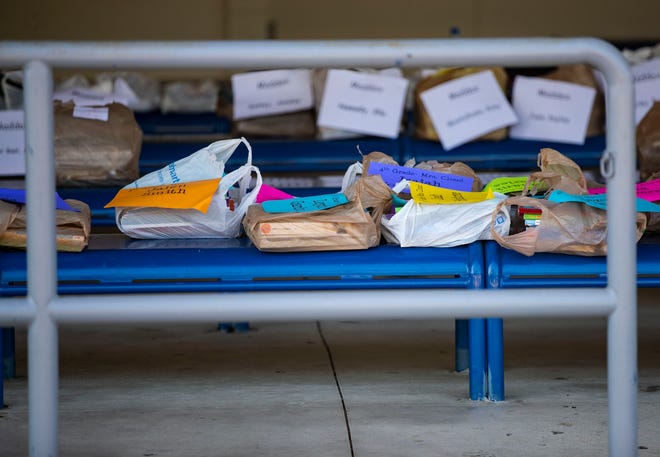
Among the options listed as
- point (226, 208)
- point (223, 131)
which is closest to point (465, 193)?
point (226, 208)

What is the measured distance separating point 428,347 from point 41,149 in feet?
7.53

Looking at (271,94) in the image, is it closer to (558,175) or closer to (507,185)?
(507,185)

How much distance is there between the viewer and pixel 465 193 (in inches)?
102

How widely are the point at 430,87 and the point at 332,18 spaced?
4039 millimetres

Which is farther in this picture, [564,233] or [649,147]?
[649,147]

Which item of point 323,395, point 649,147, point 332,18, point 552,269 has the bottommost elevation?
point 323,395

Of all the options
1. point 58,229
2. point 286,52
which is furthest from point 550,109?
point 286,52

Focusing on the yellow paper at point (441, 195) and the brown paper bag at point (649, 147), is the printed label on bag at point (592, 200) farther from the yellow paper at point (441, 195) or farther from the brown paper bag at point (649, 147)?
the brown paper bag at point (649, 147)

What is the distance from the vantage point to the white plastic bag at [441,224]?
2494mm

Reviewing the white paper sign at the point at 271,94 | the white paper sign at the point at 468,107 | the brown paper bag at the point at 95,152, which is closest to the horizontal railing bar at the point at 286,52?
the brown paper bag at the point at 95,152

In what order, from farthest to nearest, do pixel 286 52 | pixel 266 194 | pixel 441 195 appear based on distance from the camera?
pixel 266 194 → pixel 441 195 → pixel 286 52

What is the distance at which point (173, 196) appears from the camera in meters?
2.50

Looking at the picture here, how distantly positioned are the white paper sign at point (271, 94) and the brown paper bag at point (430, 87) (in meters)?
0.50

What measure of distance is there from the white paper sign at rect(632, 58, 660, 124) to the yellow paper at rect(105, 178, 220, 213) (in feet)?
7.84
